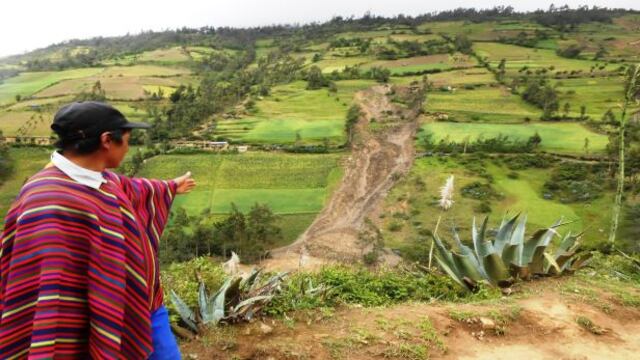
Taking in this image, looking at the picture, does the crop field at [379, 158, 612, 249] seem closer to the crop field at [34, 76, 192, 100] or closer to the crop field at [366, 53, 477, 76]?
the crop field at [366, 53, 477, 76]

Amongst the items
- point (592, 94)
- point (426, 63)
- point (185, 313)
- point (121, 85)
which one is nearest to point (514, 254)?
point (185, 313)

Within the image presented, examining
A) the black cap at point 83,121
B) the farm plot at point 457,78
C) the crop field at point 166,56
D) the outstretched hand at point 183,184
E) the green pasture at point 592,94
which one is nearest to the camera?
the black cap at point 83,121

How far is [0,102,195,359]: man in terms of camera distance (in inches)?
66.6

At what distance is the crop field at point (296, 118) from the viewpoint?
3997 cm

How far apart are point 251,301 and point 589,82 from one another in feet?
182

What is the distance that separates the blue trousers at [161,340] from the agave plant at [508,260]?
3.05m

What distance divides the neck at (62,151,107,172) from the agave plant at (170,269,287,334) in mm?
1689

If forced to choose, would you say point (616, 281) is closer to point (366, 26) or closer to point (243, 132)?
point (243, 132)

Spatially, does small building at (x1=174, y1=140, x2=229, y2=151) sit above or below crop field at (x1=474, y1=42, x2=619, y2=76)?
below

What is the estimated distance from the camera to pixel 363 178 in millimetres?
31922

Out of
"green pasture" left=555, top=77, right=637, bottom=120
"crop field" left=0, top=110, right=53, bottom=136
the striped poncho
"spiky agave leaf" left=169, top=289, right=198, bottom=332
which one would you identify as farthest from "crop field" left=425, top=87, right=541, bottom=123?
the striped poncho

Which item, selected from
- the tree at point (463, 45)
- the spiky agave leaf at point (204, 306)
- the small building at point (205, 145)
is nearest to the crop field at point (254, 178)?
the small building at point (205, 145)

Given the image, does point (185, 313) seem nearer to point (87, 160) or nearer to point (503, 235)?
point (87, 160)

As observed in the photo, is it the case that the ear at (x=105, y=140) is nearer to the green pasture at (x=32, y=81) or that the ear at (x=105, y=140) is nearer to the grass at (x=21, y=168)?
the grass at (x=21, y=168)
